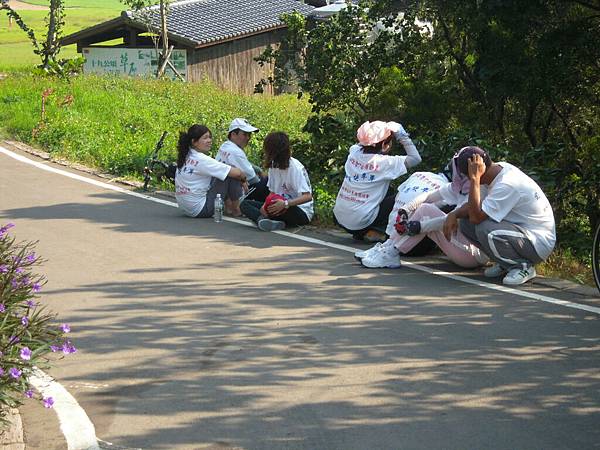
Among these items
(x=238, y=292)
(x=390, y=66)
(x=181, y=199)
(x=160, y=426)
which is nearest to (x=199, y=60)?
(x=390, y=66)

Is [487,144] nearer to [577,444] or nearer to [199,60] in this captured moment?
[577,444]

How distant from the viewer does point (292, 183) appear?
12.1m

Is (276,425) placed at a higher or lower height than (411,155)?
lower

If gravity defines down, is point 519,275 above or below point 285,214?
below

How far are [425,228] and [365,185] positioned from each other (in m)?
1.52

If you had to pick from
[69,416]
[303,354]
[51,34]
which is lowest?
[69,416]

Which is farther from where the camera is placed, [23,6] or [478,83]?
[23,6]

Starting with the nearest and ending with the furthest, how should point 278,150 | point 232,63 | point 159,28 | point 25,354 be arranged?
point 25,354 → point 278,150 → point 159,28 → point 232,63

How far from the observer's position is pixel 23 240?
1125 cm

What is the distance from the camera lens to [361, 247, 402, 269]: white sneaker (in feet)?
33.1

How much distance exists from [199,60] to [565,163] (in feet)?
87.2

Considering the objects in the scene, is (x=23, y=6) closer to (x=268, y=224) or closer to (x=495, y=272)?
(x=268, y=224)

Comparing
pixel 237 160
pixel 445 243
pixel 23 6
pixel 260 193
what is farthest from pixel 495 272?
pixel 23 6

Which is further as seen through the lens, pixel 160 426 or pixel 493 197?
pixel 493 197
